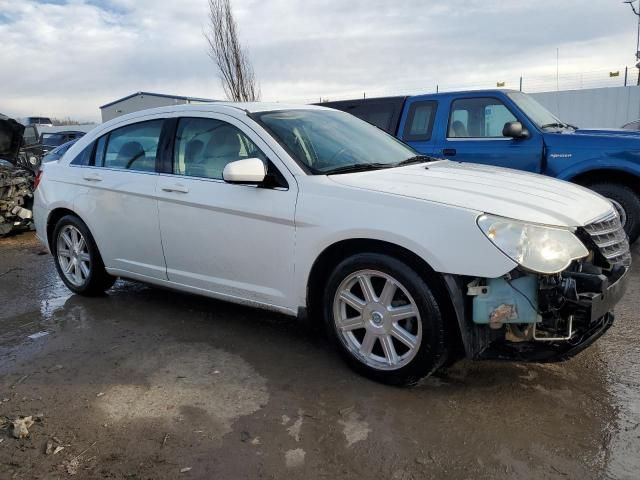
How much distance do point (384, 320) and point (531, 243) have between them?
92 cm

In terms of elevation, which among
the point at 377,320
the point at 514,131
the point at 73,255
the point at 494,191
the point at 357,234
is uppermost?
the point at 514,131

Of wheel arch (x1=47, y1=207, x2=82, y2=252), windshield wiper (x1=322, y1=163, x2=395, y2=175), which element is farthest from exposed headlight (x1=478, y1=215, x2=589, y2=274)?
wheel arch (x1=47, y1=207, x2=82, y2=252)

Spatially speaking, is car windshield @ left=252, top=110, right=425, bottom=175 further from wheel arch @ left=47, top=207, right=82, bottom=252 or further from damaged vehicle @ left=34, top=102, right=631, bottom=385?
wheel arch @ left=47, top=207, right=82, bottom=252

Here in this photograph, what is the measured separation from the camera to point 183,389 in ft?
10.9

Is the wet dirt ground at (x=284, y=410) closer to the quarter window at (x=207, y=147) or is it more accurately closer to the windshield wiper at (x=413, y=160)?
the quarter window at (x=207, y=147)

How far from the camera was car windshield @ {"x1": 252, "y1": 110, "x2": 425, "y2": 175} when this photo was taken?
146 inches

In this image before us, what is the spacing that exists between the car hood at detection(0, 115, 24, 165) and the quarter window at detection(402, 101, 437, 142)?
695 centimetres

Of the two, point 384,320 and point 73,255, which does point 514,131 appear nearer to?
point 384,320

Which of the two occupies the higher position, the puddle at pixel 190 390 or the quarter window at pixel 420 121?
the quarter window at pixel 420 121

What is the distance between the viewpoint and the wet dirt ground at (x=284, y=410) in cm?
256

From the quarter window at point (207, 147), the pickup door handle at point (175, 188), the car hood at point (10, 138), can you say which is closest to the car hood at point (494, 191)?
the quarter window at point (207, 147)

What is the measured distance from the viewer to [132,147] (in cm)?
466

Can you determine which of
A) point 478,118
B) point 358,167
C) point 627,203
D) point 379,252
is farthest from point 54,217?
point 627,203

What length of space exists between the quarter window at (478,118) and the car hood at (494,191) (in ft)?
10.2
